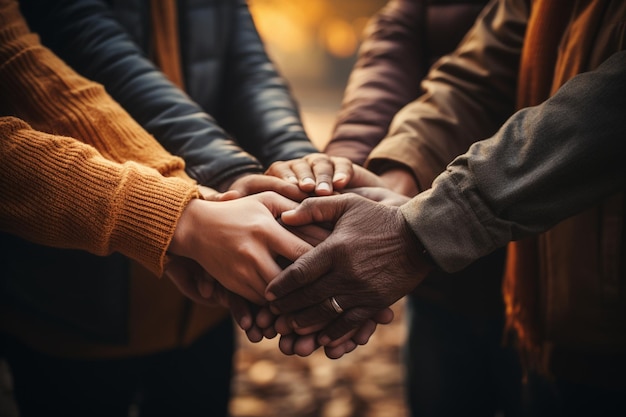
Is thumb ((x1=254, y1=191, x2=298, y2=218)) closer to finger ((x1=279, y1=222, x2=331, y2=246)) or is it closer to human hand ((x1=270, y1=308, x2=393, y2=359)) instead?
finger ((x1=279, y1=222, x2=331, y2=246))

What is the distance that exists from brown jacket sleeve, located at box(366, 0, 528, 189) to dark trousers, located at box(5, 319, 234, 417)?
954mm

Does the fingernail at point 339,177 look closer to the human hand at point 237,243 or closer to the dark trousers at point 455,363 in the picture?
the human hand at point 237,243

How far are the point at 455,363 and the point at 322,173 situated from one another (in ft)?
3.13

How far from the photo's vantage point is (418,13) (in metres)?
2.12

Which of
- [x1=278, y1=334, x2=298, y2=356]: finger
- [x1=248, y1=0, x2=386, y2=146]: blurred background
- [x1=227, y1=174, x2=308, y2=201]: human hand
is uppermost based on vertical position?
[x1=227, y1=174, x2=308, y2=201]: human hand

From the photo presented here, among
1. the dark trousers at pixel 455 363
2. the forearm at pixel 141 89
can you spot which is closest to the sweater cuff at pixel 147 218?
the forearm at pixel 141 89

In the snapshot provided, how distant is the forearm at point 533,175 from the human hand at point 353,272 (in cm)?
9

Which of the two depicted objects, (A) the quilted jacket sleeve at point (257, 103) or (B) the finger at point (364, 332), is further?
(A) the quilted jacket sleeve at point (257, 103)

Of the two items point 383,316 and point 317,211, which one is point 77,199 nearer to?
point 317,211

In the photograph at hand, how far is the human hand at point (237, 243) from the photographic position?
1467 millimetres

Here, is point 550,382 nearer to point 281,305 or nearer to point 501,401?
point 501,401

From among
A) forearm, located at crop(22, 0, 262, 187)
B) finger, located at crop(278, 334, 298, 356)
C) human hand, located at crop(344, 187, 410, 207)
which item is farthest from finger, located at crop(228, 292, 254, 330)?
human hand, located at crop(344, 187, 410, 207)

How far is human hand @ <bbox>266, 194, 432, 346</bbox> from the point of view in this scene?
4.68 feet

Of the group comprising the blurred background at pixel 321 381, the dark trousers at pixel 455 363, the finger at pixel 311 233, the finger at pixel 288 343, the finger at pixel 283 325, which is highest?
the finger at pixel 311 233
